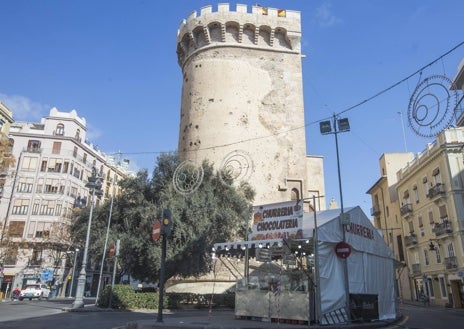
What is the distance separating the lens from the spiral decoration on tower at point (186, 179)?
74.1ft

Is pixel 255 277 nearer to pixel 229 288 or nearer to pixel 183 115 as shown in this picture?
pixel 229 288

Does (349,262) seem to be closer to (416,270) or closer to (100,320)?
(100,320)

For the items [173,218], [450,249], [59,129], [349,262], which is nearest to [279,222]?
[349,262]

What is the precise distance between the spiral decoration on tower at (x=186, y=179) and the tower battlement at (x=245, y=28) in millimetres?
14287

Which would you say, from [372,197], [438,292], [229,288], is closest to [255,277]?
[229,288]

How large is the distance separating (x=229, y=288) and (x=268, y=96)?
A: 1560 cm

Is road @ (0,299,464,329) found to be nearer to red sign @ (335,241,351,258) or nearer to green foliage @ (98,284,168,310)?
green foliage @ (98,284,168,310)

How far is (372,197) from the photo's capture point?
180ft

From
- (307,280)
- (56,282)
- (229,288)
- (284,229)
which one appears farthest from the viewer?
(56,282)

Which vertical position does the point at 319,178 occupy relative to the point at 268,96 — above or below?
below

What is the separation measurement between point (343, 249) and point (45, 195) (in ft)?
142

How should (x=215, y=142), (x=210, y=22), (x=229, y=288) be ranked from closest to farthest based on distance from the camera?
1. (x=229, y=288)
2. (x=215, y=142)
3. (x=210, y=22)

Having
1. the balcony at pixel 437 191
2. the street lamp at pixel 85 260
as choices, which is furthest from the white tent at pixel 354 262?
the balcony at pixel 437 191

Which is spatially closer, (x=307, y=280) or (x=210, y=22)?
(x=307, y=280)
